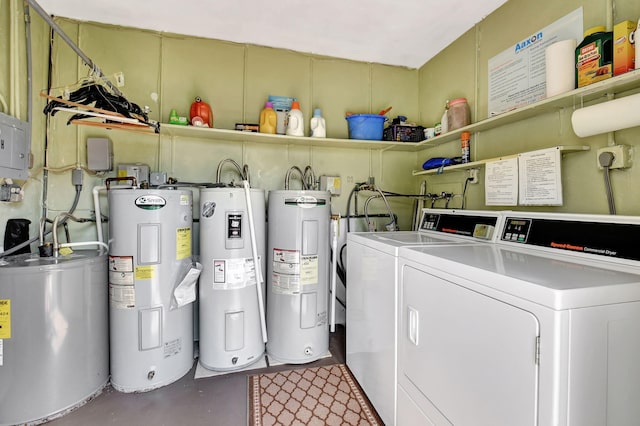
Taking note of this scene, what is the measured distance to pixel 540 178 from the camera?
1.48 m

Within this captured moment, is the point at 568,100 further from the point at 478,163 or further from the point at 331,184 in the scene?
the point at 331,184

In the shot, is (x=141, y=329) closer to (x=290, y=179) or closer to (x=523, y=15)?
(x=290, y=179)

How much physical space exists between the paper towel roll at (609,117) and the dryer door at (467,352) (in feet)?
3.11

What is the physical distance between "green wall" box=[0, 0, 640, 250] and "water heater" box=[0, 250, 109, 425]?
1.75 ft

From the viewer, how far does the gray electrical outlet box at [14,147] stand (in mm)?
1516

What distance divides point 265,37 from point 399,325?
93.6 inches

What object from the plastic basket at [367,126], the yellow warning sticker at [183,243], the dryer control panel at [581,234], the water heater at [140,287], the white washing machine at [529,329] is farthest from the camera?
the plastic basket at [367,126]

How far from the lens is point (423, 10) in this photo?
76.2 inches

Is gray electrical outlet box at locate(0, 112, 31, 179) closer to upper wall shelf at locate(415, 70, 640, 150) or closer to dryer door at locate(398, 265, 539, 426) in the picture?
dryer door at locate(398, 265, 539, 426)

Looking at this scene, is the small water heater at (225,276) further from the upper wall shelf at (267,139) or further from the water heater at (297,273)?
the upper wall shelf at (267,139)

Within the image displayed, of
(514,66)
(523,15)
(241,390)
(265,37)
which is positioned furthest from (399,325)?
(265,37)

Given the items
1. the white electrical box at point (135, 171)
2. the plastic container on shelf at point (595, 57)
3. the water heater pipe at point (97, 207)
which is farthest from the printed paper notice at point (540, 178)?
the water heater pipe at point (97, 207)

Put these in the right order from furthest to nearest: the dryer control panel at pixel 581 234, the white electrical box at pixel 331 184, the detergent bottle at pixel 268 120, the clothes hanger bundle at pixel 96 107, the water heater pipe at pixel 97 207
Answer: the white electrical box at pixel 331 184 < the detergent bottle at pixel 268 120 < the water heater pipe at pixel 97 207 < the clothes hanger bundle at pixel 96 107 < the dryer control panel at pixel 581 234

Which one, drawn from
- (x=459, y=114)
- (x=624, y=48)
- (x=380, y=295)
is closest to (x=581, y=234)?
(x=624, y=48)
